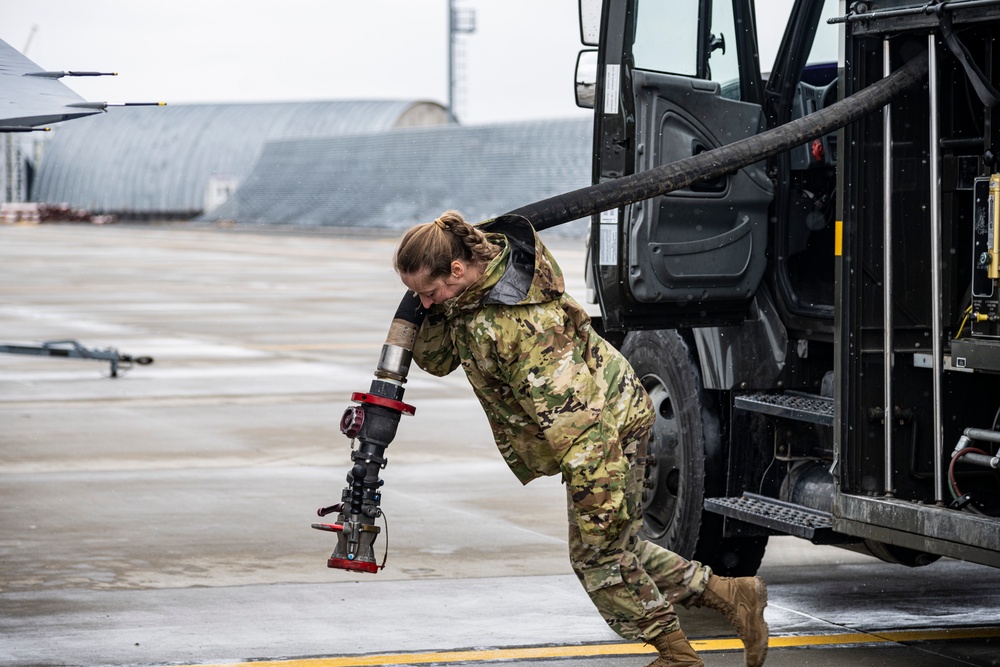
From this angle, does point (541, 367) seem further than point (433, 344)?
No

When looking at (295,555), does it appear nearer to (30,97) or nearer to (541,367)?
(30,97)

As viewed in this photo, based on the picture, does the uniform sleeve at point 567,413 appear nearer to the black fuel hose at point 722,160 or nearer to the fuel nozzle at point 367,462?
the fuel nozzle at point 367,462

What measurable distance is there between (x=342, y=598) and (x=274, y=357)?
394 inches

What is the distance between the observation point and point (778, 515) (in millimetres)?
5852

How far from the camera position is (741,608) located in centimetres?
512

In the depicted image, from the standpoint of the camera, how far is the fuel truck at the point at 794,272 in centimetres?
502

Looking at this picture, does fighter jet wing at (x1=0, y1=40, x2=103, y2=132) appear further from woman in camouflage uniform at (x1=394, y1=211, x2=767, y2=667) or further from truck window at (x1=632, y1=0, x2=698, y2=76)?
truck window at (x1=632, y1=0, x2=698, y2=76)

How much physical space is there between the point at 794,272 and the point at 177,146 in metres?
70.5

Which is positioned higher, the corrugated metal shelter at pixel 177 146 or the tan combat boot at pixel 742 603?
the corrugated metal shelter at pixel 177 146

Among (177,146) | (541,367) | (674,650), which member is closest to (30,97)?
(541,367)

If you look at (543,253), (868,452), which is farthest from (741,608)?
(543,253)

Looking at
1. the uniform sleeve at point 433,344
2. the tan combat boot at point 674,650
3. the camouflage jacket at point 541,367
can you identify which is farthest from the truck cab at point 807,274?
the uniform sleeve at point 433,344

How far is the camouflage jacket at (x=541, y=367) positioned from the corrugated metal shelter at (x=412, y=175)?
140ft

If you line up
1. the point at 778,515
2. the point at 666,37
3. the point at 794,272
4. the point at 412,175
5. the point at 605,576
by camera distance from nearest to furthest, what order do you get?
the point at 605,576, the point at 778,515, the point at 666,37, the point at 794,272, the point at 412,175
